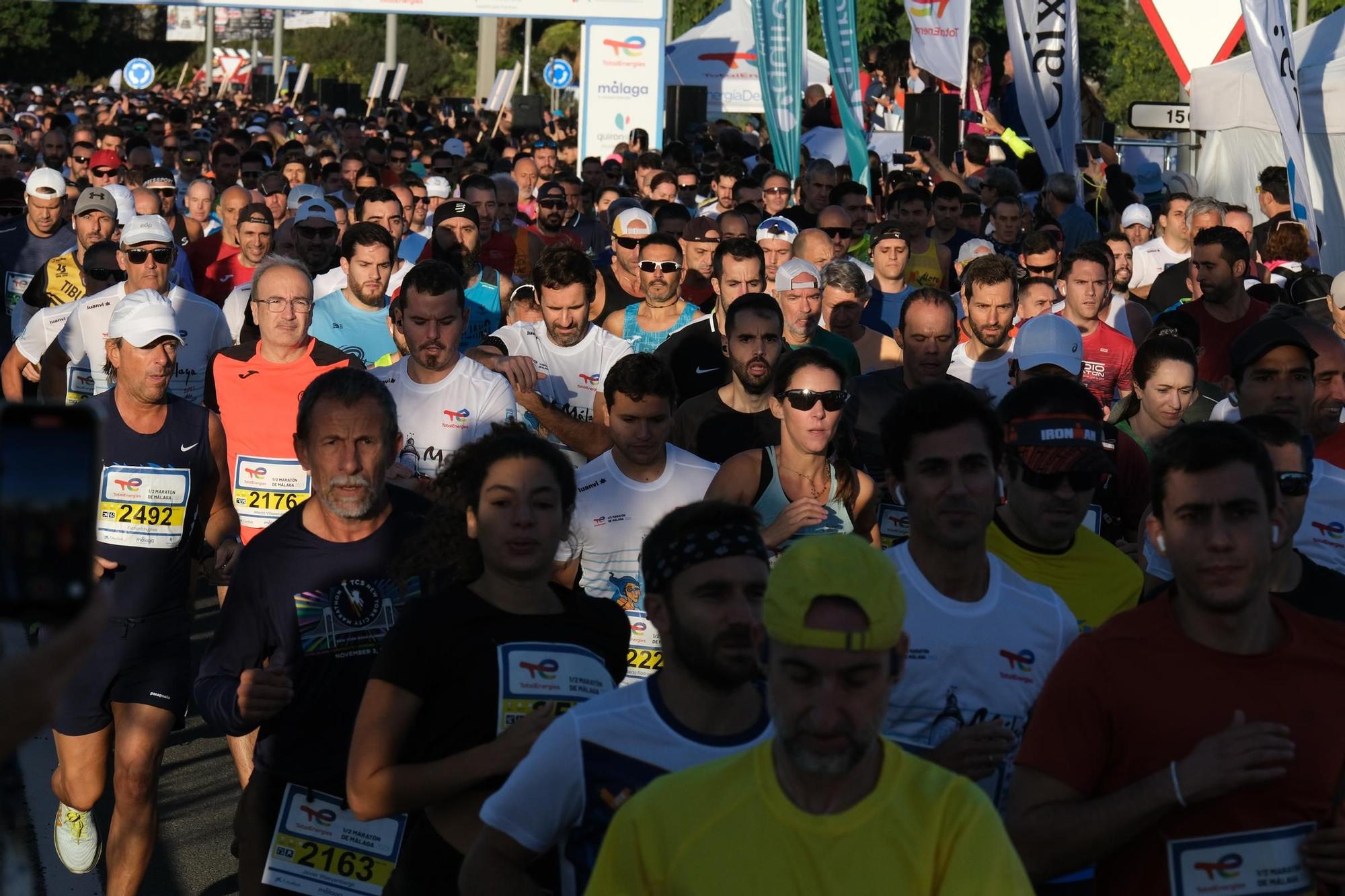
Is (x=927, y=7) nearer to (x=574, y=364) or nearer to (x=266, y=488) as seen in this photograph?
(x=574, y=364)

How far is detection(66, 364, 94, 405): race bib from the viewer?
27.2 feet

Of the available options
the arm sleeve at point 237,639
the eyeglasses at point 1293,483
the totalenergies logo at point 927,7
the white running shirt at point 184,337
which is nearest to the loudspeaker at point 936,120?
the totalenergies logo at point 927,7

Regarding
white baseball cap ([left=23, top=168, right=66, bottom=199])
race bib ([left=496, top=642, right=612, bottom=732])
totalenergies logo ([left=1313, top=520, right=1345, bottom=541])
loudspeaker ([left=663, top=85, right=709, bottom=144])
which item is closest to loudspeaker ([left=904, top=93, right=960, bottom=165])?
white baseball cap ([left=23, top=168, right=66, bottom=199])

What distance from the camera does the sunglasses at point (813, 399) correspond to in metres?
5.74

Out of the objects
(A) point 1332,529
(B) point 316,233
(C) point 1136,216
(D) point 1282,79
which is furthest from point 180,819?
(C) point 1136,216

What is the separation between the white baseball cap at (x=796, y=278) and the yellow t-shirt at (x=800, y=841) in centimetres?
563

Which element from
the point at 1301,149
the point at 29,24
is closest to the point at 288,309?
the point at 1301,149

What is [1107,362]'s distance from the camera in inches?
348

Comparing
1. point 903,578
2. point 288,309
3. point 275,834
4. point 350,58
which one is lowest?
point 275,834

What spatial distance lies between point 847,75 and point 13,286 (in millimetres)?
10218

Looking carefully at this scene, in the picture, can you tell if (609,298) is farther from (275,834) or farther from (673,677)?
(673,677)

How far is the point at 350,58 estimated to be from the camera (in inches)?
3388

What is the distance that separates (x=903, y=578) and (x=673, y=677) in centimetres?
83

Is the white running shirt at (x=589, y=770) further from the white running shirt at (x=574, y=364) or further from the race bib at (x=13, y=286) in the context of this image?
the race bib at (x=13, y=286)
